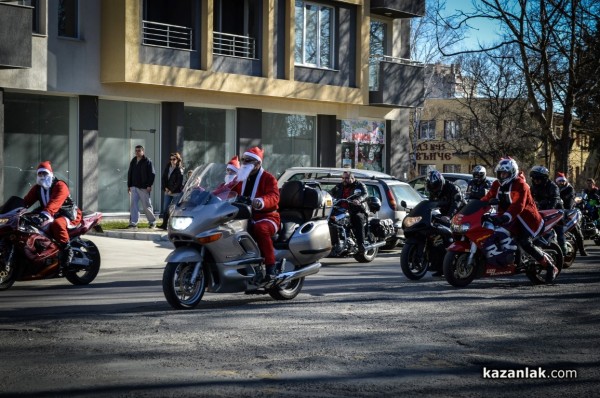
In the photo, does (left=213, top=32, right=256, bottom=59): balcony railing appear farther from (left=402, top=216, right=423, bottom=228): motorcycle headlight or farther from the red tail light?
(left=402, top=216, right=423, bottom=228): motorcycle headlight

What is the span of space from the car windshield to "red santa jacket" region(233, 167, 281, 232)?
1023cm

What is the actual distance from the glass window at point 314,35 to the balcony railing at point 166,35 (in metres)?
4.46

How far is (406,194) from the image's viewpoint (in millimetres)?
23391

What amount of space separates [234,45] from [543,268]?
1826cm

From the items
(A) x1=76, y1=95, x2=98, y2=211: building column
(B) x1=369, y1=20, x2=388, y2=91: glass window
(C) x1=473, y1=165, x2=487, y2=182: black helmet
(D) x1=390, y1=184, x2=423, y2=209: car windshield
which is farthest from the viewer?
(B) x1=369, y1=20, x2=388, y2=91: glass window

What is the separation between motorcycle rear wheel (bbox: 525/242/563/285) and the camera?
16.1 m

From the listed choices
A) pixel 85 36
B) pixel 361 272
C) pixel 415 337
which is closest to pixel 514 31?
pixel 85 36

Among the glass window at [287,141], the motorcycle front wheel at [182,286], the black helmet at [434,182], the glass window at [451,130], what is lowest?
the motorcycle front wheel at [182,286]

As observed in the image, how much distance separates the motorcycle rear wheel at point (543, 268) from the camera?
16.1 meters

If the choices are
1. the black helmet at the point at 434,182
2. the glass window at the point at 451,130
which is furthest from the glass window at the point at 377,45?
the glass window at the point at 451,130

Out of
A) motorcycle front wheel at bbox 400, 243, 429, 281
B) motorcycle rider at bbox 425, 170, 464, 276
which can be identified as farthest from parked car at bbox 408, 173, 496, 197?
motorcycle front wheel at bbox 400, 243, 429, 281

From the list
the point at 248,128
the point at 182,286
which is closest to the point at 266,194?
the point at 182,286

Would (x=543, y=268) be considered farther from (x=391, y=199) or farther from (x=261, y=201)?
(x=391, y=199)

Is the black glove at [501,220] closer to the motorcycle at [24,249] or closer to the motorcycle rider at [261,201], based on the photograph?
the motorcycle rider at [261,201]
